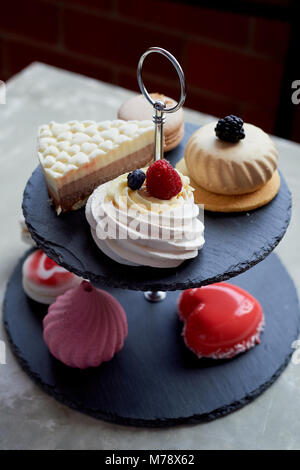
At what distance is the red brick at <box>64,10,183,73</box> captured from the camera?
318 centimetres

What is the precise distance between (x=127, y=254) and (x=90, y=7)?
7.33ft

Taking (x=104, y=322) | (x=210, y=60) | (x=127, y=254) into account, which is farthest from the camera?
(x=210, y=60)

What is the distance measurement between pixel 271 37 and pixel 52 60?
1.28m

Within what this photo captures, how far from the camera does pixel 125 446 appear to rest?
1.55m

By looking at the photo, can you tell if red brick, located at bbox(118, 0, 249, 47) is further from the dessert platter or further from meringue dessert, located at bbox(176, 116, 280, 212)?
meringue dessert, located at bbox(176, 116, 280, 212)

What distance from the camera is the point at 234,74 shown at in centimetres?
311

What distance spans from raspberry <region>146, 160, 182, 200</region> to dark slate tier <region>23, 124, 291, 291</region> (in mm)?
166

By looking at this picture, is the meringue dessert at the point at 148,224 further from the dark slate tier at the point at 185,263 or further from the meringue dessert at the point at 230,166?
the meringue dessert at the point at 230,166

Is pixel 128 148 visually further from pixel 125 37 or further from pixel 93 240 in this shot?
pixel 125 37

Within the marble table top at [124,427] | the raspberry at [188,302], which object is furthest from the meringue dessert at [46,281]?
the raspberry at [188,302]

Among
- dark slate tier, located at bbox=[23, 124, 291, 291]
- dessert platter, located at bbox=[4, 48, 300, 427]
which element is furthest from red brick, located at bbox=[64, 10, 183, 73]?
dark slate tier, located at bbox=[23, 124, 291, 291]

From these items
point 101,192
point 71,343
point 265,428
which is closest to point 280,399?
point 265,428

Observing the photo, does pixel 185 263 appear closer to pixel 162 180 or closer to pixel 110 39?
pixel 162 180

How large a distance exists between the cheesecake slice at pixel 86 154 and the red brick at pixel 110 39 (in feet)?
5.47
